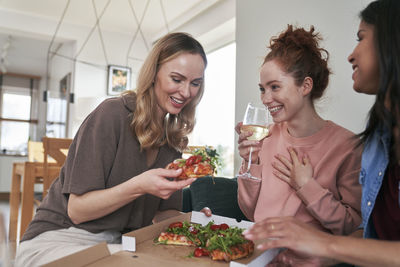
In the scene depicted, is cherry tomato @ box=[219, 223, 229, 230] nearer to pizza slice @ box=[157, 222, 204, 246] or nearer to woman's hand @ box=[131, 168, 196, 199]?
pizza slice @ box=[157, 222, 204, 246]

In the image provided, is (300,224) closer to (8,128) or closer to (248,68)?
(248,68)

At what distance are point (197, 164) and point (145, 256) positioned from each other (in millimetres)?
415

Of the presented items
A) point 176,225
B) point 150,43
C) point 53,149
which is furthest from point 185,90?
point 150,43

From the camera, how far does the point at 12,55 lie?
27.9 ft

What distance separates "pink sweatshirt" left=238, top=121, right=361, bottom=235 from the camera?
138 cm

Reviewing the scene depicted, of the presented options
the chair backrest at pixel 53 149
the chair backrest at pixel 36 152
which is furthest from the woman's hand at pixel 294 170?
the chair backrest at pixel 36 152

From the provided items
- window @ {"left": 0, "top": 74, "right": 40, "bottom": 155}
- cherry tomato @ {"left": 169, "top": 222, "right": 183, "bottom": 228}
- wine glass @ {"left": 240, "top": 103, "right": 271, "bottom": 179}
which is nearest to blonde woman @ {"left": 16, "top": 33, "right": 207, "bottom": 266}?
cherry tomato @ {"left": 169, "top": 222, "right": 183, "bottom": 228}

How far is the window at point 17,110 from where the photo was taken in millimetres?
10031

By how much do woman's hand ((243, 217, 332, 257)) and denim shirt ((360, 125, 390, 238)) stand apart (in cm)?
39

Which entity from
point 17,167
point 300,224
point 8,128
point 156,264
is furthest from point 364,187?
point 8,128

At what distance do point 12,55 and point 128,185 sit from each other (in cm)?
871

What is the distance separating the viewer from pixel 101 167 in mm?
1401

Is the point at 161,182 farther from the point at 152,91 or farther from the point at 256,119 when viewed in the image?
the point at 152,91

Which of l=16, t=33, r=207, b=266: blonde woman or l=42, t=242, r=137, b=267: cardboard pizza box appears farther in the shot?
l=16, t=33, r=207, b=266: blonde woman
